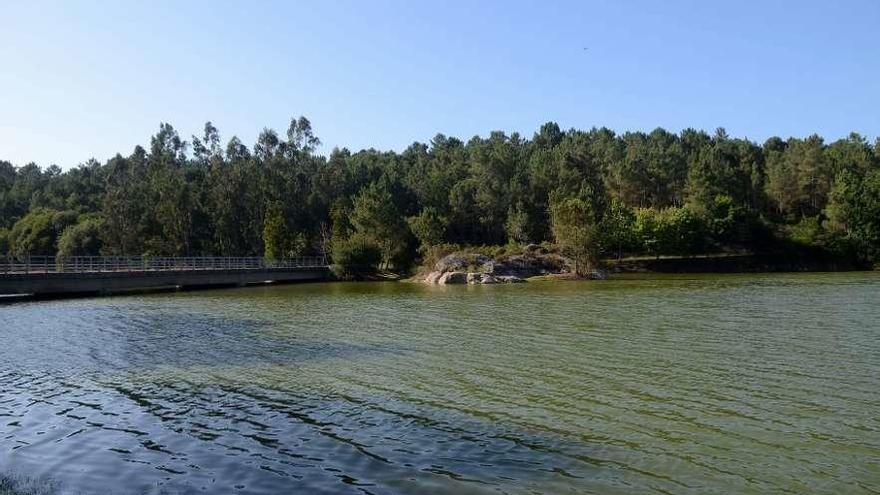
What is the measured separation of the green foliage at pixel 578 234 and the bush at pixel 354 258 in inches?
992

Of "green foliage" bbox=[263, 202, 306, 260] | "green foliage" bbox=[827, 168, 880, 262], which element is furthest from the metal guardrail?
"green foliage" bbox=[827, 168, 880, 262]

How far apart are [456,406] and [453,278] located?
61653 mm

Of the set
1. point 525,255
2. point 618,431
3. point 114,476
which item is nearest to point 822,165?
point 525,255

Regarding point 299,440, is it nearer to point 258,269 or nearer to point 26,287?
point 26,287

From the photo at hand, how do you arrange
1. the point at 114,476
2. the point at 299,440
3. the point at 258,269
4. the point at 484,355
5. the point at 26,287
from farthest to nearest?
1. the point at 258,269
2. the point at 26,287
3. the point at 484,355
4. the point at 299,440
5. the point at 114,476

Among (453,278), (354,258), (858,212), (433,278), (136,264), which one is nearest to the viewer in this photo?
(136,264)

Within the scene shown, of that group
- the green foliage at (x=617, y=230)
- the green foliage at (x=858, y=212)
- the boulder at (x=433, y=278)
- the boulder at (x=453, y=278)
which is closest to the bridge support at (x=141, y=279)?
the boulder at (x=433, y=278)

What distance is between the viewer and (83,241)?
11244 centimetres

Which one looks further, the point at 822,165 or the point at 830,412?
the point at 822,165

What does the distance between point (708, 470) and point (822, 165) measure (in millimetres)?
122328

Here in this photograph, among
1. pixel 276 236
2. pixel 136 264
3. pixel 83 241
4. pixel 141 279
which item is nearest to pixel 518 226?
pixel 276 236

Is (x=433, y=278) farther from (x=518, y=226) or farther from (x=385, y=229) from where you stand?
(x=518, y=226)

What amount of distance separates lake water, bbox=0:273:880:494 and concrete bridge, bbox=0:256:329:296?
95.7 ft

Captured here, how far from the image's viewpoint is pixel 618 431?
14.7m
